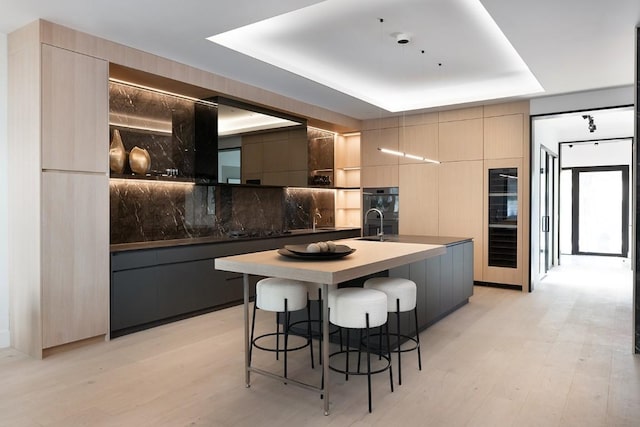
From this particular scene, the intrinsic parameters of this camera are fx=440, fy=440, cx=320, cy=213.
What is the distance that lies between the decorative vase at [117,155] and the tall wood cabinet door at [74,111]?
0.30 metres

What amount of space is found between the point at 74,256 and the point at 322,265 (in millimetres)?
2339

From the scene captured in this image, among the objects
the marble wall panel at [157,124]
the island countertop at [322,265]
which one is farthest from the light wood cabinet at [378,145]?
the island countertop at [322,265]

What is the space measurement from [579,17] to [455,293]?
115 inches

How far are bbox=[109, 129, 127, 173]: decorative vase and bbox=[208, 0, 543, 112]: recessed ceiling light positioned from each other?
1.39 meters

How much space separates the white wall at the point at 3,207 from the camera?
3.79m

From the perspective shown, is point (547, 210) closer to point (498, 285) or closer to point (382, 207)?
point (498, 285)

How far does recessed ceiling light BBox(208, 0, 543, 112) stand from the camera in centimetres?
376

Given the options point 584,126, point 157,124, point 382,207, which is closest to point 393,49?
point 157,124

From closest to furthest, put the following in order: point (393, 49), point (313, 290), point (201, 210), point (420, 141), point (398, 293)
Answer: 1. point (398, 293)
2. point (313, 290)
3. point (393, 49)
4. point (201, 210)
5. point (420, 141)

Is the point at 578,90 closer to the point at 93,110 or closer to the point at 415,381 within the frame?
the point at 415,381

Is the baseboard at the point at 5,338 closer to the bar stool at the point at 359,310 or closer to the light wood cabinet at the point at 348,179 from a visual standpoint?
the bar stool at the point at 359,310

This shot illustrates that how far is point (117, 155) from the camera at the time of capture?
4.25 m

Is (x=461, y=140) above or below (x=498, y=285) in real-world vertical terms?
Answer: above

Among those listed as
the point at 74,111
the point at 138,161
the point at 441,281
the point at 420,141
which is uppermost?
the point at 420,141
